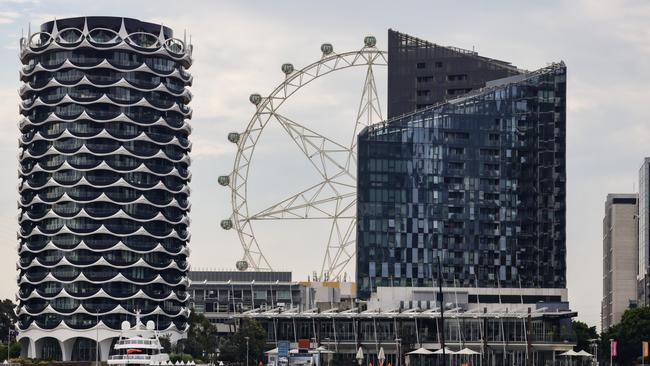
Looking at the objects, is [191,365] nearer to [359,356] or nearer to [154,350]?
[154,350]

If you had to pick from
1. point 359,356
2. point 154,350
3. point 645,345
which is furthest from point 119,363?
point 645,345

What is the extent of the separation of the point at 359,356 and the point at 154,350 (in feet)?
111

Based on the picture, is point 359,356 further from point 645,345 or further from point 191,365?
point 645,345

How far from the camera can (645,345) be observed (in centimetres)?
19888

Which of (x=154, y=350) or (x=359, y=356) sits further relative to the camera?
(x=154, y=350)

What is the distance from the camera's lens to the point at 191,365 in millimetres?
199500

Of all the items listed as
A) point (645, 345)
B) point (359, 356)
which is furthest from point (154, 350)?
point (645, 345)

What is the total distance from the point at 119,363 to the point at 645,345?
71438 millimetres

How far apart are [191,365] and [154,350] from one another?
5537 mm

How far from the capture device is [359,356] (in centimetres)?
17862

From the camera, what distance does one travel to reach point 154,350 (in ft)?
651

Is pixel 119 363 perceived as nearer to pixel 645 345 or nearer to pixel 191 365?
pixel 191 365

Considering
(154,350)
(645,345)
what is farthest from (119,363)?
(645,345)

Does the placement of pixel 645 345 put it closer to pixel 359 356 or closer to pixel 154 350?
pixel 359 356
